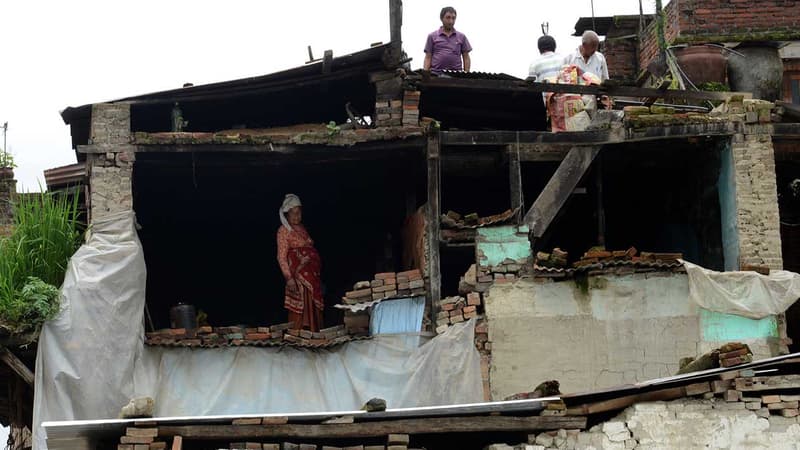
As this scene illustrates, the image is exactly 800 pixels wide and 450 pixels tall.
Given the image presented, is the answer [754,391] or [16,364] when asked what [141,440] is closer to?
[16,364]

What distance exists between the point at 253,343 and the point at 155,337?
42.2 inches

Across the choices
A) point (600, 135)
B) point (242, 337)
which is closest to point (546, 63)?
point (600, 135)

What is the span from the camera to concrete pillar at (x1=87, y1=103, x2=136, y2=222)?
1756 cm

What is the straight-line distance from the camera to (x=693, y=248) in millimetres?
19203

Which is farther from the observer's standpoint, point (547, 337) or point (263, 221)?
point (263, 221)

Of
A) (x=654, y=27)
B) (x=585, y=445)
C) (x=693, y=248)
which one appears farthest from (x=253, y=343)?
(x=654, y=27)

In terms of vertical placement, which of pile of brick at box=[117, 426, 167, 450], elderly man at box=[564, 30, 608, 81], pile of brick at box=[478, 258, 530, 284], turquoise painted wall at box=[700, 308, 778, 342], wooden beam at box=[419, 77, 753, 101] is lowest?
pile of brick at box=[117, 426, 167, 450]

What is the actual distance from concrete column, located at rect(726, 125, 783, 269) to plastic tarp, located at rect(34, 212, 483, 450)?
3.26 m

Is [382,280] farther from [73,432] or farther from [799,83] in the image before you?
[799,83]

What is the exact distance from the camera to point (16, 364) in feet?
55.1

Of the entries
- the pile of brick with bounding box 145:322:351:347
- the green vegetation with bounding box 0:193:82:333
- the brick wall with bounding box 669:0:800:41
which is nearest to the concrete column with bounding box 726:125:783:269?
the brick wall with bounding box 669:0:800:41

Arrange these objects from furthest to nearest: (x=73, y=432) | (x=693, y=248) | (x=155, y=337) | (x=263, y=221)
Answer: (x=263, y=221)
(x=693, y=248)
(x=155, y=337)
(x=73, y=432)

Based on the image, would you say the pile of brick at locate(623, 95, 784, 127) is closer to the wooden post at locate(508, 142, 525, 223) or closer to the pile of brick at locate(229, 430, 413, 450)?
the wooden post at locate(508, 142, 525, 223)

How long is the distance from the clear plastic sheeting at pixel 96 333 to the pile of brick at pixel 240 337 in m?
0.35
